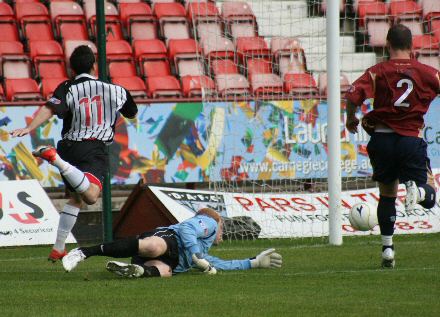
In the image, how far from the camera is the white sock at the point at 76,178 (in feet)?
31.3

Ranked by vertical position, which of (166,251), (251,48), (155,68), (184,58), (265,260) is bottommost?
(265,260)

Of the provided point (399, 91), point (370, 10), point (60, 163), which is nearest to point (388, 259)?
point (399, 91)

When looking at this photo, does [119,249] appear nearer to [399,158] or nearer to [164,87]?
[399,158]

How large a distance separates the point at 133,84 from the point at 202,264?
800cm

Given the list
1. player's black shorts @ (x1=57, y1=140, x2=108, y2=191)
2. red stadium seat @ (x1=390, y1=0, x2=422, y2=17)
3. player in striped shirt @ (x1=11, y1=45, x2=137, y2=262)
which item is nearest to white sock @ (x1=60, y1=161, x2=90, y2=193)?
player in striped shirt @ (x1=11, y1=45, x2=137, y2=262)

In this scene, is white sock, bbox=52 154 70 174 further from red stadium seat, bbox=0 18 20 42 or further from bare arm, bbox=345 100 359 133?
red stadium seat, bbox=0 18 20 42

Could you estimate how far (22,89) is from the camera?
52.4ft

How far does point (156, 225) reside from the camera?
12.7 meters

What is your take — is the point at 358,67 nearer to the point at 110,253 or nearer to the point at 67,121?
the point at 67,121

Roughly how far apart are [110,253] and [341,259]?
8.53 ft

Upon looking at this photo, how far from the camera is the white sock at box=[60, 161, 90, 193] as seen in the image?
955cm

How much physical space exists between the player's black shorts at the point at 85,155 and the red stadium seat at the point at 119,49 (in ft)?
23.7

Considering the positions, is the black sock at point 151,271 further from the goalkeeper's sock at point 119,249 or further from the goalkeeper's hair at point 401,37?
the goalkeeper's hair at point 401,37

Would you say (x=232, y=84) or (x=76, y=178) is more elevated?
(x=232, y=84)
